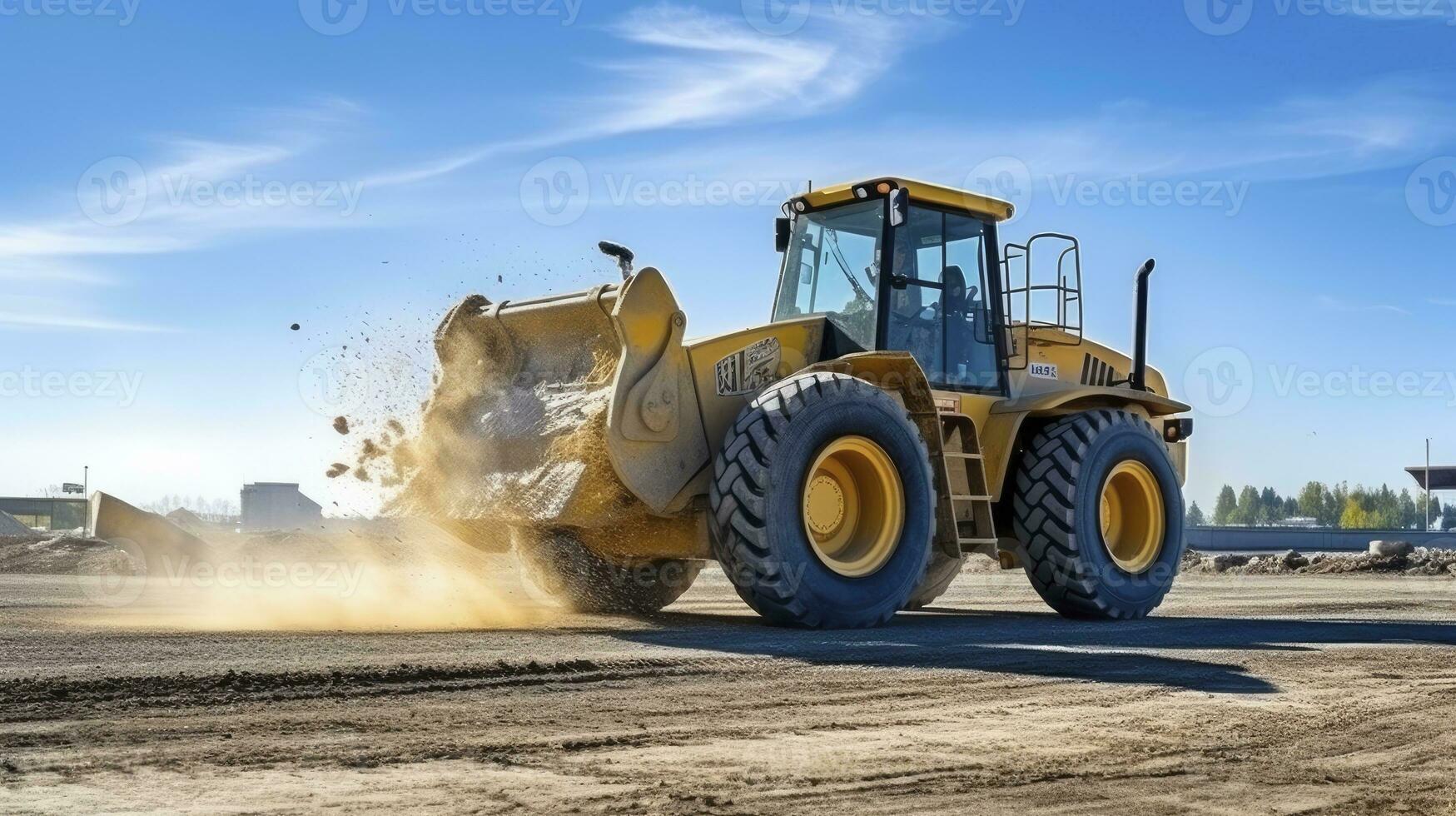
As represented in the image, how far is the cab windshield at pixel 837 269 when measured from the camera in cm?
1111

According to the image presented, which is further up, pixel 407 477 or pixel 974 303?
pixel 974 303

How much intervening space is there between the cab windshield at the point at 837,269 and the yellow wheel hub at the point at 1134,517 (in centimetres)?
268

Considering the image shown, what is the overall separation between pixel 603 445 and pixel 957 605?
6304 mm

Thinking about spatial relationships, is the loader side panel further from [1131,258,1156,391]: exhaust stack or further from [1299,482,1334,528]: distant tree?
[1299,482,1334,528]: distant tree

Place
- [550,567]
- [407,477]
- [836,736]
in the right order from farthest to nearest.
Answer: [550,567], [407,477], [836,736]

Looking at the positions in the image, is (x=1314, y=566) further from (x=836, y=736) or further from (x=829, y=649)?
(x=836, y=736)

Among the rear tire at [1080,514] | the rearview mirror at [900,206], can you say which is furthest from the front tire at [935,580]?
the rearview mirror at [900,206]

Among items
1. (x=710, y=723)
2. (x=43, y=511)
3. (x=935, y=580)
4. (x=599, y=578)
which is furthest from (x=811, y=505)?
(x=43, y=511)

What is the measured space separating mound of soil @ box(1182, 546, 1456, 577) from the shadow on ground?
40.4ft

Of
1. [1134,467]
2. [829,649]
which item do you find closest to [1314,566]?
[1134,467]

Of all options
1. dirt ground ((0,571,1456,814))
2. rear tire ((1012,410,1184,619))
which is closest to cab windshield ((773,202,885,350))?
rear tire ((1012,410,1184,619))

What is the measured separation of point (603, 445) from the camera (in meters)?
9.07

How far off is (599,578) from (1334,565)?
54.4ft

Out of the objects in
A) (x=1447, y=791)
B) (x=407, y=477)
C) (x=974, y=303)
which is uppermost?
(x=974, y=303)
